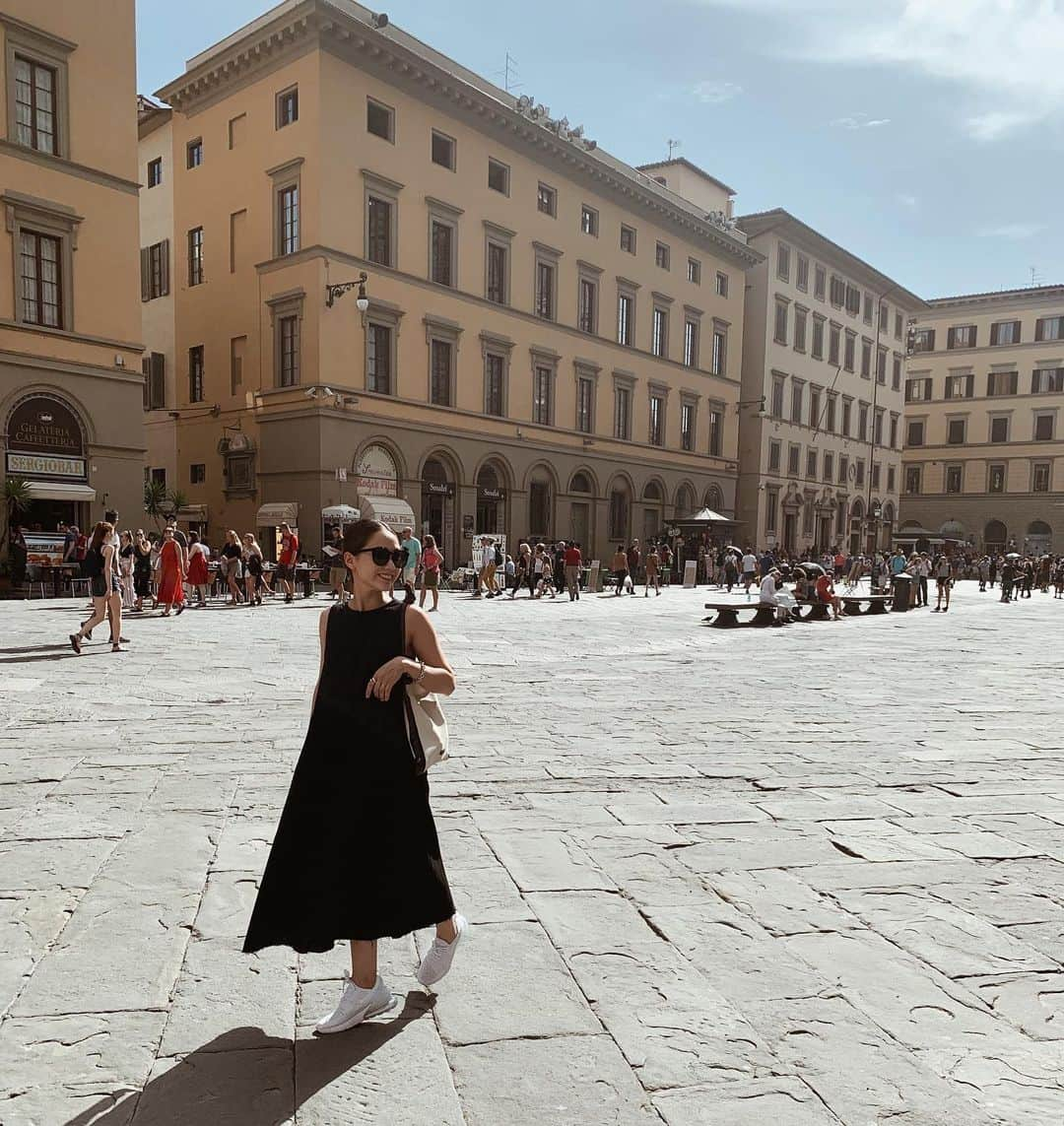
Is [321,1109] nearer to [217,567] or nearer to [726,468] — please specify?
[217,567]

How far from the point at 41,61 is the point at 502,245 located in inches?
574

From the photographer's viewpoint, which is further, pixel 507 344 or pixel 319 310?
pixel 507 344

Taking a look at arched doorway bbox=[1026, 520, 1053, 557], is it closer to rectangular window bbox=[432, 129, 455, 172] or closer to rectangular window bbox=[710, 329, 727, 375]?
rectangular window bbox=[710, 329, 727, 375]

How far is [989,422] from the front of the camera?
5888 centimetres

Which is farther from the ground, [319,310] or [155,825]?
[319,310]

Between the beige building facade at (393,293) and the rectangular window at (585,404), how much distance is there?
81 millimetres

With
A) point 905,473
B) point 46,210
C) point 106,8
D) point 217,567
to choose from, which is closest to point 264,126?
point 106,8

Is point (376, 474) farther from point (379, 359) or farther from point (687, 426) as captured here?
point (687, 426)

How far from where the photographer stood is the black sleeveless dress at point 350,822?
2689 millimetres

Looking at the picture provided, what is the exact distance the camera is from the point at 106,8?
20.6 metres

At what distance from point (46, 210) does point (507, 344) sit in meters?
14.7

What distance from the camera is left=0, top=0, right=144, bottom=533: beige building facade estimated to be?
19.3 meters

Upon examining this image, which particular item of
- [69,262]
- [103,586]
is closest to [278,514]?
[69,262]

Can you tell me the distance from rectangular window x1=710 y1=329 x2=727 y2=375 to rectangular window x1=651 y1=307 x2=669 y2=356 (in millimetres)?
4003
